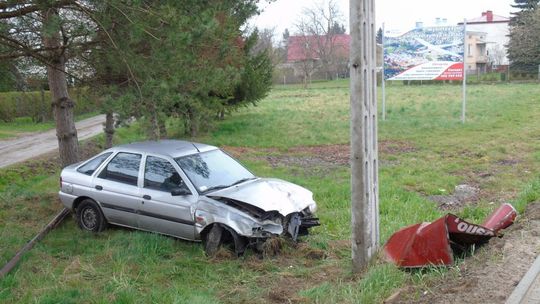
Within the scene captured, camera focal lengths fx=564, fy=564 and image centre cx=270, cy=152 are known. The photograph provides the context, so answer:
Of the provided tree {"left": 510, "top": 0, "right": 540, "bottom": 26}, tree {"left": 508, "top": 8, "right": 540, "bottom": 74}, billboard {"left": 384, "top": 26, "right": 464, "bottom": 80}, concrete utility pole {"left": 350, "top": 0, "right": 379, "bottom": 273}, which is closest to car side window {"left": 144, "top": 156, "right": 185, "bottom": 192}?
concrete utility pole {"left": 350, "top": 0, "right": 379, "bottom": 273}

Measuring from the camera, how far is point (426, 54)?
22438mm

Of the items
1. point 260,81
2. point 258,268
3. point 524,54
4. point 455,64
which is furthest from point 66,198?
point 524,54

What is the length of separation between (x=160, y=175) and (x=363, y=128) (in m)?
3.36

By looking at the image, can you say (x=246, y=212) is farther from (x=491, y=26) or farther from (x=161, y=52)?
(x=491, y=26)

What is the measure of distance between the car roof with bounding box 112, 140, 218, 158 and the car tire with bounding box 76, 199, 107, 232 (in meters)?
0.93

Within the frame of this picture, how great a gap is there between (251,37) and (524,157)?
12.2 metres

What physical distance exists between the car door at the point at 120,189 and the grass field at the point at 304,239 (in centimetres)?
29

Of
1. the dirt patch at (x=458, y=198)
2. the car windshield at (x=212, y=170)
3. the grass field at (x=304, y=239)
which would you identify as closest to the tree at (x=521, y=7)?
the grass field at (x=304, y=239)

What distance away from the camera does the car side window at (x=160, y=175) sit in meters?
7.68

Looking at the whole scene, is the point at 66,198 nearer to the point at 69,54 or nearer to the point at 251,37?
the point at 69,54

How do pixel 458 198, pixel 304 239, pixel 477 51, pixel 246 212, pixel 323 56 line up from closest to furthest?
pixel 246 212 → pixel 304 239 → pixel 458 198 → pixel 323 56 → pixel 477 51

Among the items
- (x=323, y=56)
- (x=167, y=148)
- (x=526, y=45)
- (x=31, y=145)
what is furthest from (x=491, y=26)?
(x=167, y=148)

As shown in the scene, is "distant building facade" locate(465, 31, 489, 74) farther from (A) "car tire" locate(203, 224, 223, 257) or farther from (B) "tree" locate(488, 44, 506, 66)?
(A) "car tire" locate(203, 224, 223, 257)

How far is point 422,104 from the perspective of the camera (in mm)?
30125
